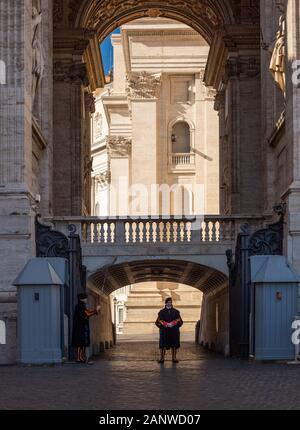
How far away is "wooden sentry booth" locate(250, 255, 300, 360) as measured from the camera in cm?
2347

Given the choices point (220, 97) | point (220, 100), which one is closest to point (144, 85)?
point (220, 100)

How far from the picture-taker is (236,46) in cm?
4062

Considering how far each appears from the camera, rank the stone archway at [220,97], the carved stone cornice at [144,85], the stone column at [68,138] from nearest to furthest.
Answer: the stone archway at [220,97] < the stone column at [68,138] < the carved stone cornice at [144,85]

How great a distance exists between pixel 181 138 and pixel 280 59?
117 ft

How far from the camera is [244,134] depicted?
3941cm

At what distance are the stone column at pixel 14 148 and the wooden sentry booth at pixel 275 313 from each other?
5.10m

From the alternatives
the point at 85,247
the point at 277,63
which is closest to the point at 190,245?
the point at 85,247

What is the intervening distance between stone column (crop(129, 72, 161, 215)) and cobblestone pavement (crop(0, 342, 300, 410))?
3892cm

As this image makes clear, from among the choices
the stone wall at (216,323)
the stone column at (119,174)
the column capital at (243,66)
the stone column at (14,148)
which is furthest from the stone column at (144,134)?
the stone column at (14,148)

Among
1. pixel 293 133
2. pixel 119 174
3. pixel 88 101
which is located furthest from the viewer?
pixel 119 174

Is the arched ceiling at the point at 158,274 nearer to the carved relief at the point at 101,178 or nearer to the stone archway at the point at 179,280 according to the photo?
the stone archway at the point at 179,280

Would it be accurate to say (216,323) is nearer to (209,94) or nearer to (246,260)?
(246,260)

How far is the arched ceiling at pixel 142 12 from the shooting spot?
140ft
